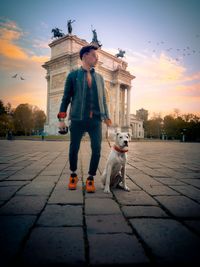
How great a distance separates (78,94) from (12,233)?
2.13m

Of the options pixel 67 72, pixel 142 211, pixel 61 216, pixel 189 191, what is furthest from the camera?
pixel 67 72

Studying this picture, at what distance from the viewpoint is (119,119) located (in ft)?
156

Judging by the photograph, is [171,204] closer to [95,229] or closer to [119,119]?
[95,229]

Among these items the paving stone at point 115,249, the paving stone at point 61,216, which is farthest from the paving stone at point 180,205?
the paving stone at point 61,216

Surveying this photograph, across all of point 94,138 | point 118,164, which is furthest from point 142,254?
point 94,138

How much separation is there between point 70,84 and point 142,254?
2611 mm

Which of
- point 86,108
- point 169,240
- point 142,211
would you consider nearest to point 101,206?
point 142,211

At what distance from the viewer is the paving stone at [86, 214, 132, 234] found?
5.73 feet

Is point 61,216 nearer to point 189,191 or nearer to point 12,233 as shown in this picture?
point 12,233

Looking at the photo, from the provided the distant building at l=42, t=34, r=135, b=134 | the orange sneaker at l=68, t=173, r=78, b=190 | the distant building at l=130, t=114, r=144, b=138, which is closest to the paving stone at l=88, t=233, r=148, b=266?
the orange sneaker at l=68, t=173, r=78, b=190

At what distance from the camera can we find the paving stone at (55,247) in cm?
130

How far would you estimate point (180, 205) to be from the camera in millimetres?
2457

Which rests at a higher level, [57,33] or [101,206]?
[57,33]

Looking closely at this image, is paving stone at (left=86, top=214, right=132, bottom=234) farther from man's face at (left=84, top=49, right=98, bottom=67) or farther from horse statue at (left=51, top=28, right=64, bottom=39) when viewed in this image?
horse statue at (left=51, top=28, right=64, bottom=39)
